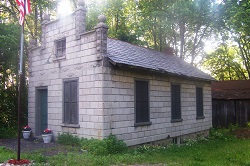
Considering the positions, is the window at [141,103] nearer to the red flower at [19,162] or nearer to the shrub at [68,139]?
the shrub at [68,139]

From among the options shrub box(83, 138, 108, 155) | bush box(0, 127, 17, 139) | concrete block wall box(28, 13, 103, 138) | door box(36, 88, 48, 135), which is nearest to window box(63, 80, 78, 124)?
Answer: concrete block wall box(28, 13, 103, 138)

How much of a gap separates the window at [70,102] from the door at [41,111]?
1982mm

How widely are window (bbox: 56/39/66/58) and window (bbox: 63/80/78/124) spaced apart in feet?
4.58

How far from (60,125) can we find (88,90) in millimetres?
2373

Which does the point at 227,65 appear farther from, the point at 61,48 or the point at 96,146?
the point at 96,146

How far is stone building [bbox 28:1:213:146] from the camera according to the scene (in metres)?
9.98

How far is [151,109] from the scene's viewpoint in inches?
470

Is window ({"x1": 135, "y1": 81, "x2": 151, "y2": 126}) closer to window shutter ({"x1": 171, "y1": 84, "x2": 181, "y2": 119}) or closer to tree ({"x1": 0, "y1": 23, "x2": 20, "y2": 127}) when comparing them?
window shutter ({"x1": 171, "y1": 84, "x2": 181, "y2": 119})

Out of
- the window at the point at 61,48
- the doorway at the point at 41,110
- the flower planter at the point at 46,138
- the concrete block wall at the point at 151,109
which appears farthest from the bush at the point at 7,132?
the concrete block wall at the point at 151,109

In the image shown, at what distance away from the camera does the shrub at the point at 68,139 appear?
10.5 metres

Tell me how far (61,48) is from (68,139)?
4070 mm

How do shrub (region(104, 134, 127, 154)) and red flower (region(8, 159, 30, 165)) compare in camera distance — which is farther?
shrub (region(104, 134, 127, 154))

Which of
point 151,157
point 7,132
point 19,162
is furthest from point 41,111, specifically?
point 151,157

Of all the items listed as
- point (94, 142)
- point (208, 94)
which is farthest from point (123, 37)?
point (94, 142)
